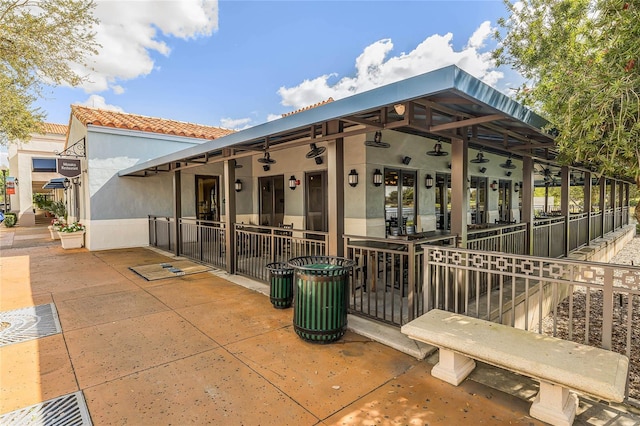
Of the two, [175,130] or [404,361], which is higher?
[175,130]

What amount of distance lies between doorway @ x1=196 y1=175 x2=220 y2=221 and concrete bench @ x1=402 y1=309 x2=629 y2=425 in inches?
414

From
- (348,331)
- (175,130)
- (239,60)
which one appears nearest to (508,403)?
(348,331)

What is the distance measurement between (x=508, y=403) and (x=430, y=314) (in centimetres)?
96

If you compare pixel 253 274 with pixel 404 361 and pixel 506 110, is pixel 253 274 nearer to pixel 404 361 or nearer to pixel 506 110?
pixel 404 361

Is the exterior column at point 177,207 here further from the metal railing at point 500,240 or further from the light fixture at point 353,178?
the metal railing at point 500,240

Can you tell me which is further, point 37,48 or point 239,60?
point 239,60

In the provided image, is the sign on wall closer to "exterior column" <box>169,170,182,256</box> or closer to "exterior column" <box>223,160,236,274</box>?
"exterior column" <box>169,170,182,256</box>

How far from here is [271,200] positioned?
1048 cm

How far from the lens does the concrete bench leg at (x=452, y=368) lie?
276 cm

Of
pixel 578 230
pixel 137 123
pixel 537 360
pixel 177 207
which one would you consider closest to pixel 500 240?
pixel 537 360

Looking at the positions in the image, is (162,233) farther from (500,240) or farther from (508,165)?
(508,165)

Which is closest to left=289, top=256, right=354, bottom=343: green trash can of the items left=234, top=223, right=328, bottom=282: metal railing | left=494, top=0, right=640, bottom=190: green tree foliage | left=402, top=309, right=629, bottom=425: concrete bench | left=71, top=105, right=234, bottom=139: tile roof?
left=402, top=309, right=629, bottom=425: concrete bench

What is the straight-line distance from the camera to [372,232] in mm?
7375

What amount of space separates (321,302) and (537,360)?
6.39 ft
